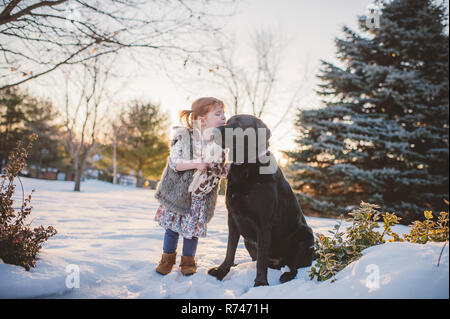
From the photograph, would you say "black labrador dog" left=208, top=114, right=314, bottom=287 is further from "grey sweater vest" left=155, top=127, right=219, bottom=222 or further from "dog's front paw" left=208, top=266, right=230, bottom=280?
"grey sweater vest" left=155, top=127, right=219, bottom=222

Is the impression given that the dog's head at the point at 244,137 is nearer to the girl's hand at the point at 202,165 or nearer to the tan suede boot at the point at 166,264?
the girl's hand at the point at 202,165

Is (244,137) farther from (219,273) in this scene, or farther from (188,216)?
(219,273)

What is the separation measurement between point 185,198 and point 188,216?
0.18 meters

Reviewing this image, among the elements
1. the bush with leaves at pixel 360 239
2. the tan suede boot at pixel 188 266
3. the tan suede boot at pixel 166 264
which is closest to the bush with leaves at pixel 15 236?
the tan suede boot at pixel 166 264

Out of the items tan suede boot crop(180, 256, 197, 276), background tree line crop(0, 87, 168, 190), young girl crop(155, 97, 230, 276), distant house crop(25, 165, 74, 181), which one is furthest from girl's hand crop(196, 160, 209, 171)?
distant house crop(25, 165, 74, 181)

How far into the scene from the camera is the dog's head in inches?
77.6

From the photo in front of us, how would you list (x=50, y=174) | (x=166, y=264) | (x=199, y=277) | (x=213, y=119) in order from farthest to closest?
(x=50, y=174)
(x=213, y=119)
(x=166, y=264)
(x=199, y=277)

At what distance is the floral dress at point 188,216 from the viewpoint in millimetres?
2209

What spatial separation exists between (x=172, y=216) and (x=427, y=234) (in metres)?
1.97

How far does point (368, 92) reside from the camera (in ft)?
29.0

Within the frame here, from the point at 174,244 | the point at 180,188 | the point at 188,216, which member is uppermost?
the point at 180,188

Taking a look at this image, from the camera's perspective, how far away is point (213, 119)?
236 centimetres

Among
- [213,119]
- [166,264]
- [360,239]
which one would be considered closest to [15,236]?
[166,264]

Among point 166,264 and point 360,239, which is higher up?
point 360,239
